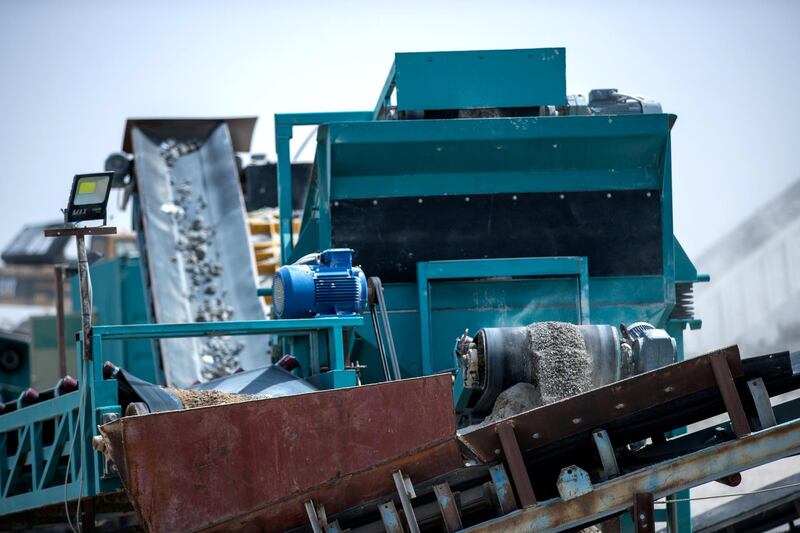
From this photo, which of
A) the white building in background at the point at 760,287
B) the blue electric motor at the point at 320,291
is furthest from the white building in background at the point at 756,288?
the blue electric motor at the point at 320,291

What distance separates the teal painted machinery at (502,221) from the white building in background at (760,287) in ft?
41.5

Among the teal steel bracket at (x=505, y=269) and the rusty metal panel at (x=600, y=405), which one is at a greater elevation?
the teal steel bracket at (x=505, y=269)

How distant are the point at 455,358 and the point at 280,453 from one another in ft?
5.78

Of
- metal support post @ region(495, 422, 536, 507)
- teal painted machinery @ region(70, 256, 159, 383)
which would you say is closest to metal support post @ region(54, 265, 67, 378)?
teal painted machinery @ region(70, 256, 159, 383)

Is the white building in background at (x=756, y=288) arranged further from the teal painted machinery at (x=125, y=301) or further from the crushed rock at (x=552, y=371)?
the crushed rock at (x=552, y=371)

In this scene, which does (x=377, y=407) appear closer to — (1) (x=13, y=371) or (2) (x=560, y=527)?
(2) (x=560, y=527)

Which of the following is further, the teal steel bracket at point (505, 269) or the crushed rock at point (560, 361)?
the teal steel bracket at point (505, 269)

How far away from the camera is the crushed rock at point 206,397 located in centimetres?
479

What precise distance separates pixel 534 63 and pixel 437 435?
122 inches

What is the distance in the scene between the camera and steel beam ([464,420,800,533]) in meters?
3.92

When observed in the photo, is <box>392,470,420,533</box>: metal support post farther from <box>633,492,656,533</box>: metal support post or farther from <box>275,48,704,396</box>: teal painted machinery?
<box>275,48,704,396</box>: teal painted machinery

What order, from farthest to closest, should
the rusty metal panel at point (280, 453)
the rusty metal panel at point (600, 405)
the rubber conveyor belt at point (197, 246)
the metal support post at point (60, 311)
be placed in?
the metal support post at point (60, 311) → the rubber conveyor belt at point (197, 246) → the rusty metal panel at point (600, 405) → the rusty metal panel at point (280, 453)

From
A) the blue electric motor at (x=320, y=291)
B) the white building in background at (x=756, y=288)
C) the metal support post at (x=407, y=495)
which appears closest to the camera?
the metal support post at (x=407, y=495)

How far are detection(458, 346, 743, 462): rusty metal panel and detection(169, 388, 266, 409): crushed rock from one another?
1.20 m
